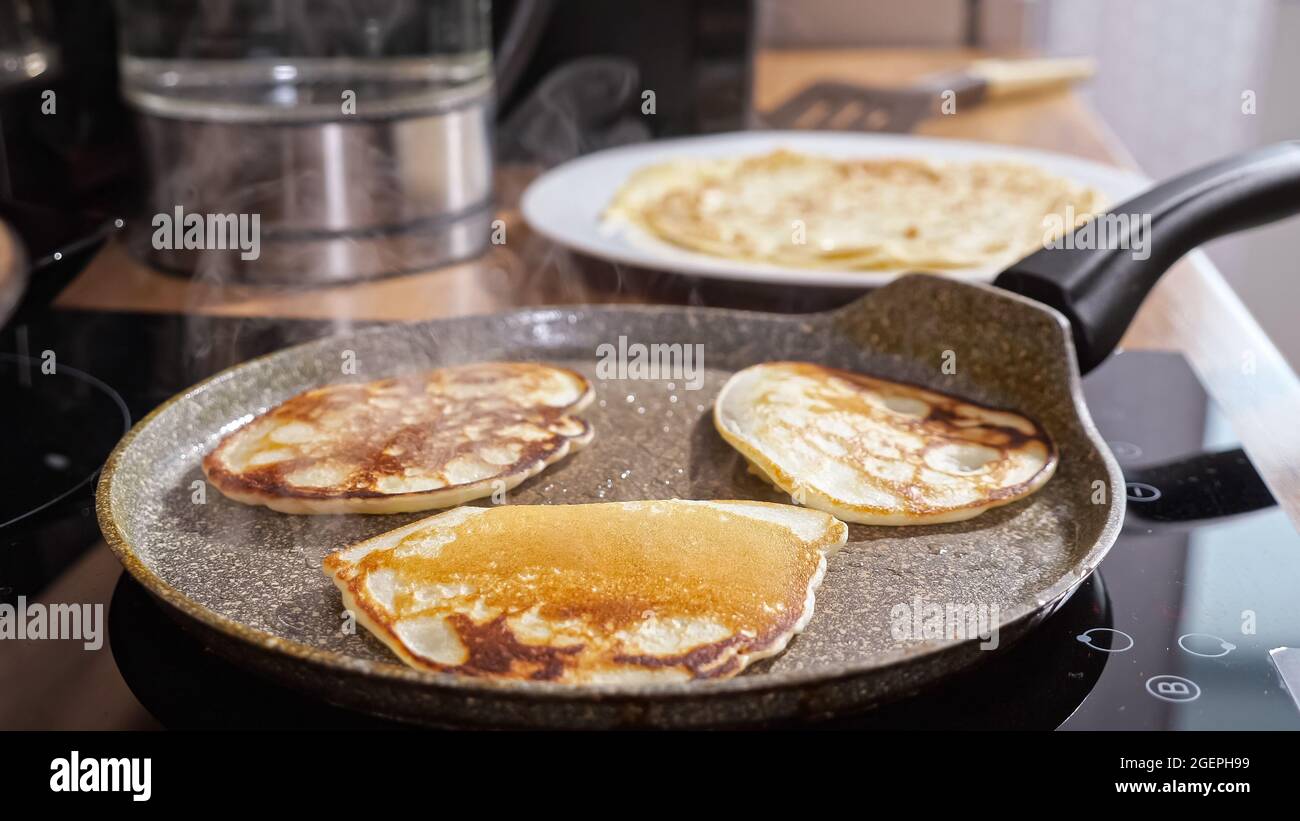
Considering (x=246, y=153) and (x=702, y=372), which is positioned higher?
(x=246, y=153)

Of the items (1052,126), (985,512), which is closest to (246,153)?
(985,512)

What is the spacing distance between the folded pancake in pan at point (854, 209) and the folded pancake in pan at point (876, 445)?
425 mm

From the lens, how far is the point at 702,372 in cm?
117

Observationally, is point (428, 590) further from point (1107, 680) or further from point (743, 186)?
point (743, 186)

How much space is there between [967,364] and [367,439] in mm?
537

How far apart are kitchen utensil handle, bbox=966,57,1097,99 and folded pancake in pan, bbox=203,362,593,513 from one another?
188cm

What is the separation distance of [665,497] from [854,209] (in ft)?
3.08

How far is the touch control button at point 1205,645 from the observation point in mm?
772

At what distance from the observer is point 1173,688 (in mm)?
732

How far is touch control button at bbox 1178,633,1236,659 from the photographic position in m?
0.77

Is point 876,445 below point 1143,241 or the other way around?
below

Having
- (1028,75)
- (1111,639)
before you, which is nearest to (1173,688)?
(1111,639)

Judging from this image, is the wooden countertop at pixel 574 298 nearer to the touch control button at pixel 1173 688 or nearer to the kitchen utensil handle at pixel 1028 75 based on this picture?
the touch control button at pixel 1173 688

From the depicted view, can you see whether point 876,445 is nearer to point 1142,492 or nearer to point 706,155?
point 1142,492
